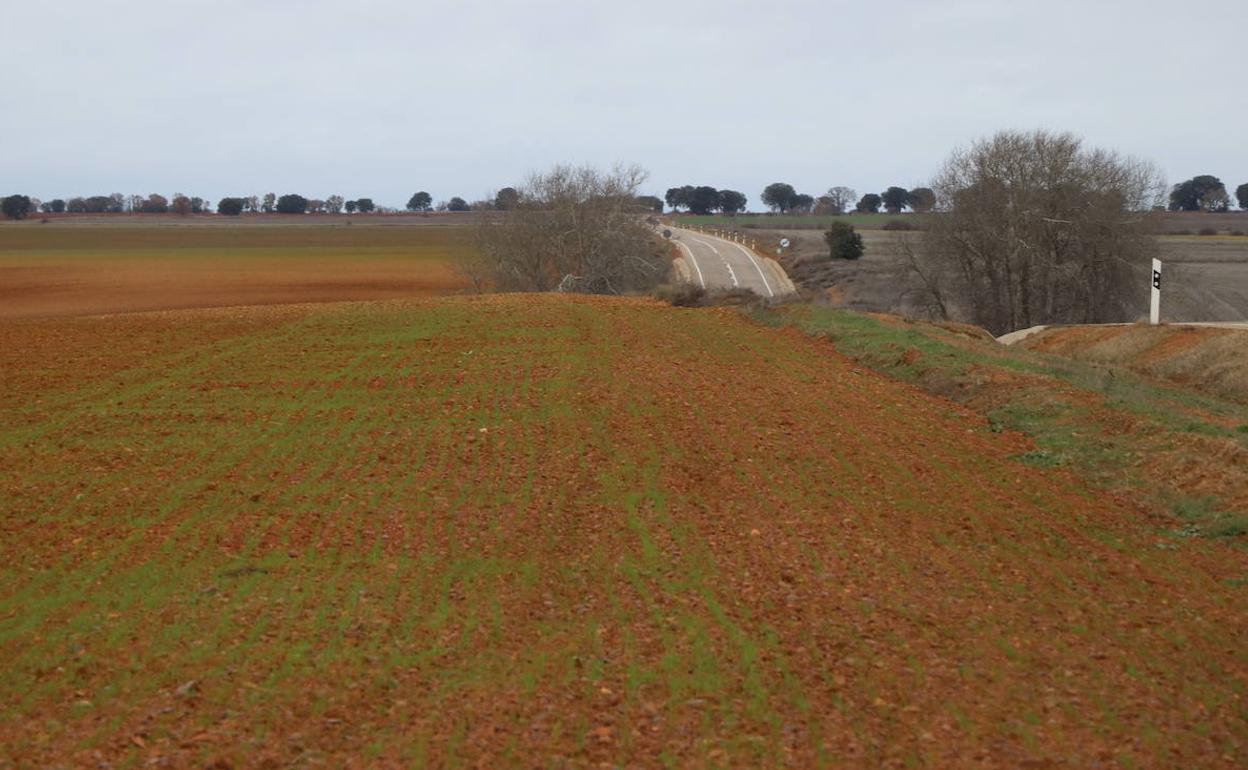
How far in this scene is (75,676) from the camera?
6848 mm

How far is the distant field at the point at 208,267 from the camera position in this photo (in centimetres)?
4675

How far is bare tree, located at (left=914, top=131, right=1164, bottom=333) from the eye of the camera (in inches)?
1839

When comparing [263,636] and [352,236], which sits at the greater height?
[352,236]

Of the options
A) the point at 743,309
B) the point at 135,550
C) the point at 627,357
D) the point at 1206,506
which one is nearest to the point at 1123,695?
the point at 1206,506

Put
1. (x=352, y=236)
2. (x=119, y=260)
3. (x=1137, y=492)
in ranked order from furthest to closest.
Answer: (x=352, y=236) < (x=119, y=260) < (x=1137, y=492)

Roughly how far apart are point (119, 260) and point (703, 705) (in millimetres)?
72792

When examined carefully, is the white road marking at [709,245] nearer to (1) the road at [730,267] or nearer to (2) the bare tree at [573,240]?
(1) the road at [730,267]

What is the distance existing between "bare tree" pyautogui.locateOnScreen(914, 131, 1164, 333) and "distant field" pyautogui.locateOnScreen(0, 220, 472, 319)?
74.6ft

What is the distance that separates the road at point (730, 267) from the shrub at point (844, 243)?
3.67 meters

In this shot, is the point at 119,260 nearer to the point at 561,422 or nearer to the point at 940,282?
the point at 940,282

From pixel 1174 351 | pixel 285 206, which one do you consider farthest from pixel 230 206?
pixel 1174 351

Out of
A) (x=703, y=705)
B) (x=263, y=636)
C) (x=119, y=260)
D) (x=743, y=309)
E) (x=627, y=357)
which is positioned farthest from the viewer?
(x=119, y=260)

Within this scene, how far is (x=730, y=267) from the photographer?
196ft

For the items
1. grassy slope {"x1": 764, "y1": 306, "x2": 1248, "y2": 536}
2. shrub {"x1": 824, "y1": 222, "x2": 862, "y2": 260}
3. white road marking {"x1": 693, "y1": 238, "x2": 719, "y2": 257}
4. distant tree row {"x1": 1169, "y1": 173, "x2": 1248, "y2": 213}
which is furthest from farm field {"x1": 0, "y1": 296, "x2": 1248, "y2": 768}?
distant tree row {"x1": 1169, "y1": 173, "x2": 1248, "y2": 213}
